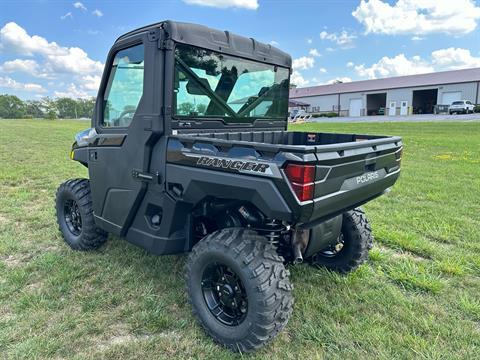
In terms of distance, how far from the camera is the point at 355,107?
164ft

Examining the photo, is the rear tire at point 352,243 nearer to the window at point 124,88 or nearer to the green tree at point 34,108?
the window at point 124,88

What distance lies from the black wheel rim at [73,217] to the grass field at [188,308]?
221mm

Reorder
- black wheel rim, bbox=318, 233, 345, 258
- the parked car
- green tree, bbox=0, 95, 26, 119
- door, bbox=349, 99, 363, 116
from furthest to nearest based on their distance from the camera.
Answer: green tree, bbox=0, 95, 26, 119, door, bbox=349, 99, 363, 116, the parked car, black wheel rim, bbox=318, 233, 345, 258

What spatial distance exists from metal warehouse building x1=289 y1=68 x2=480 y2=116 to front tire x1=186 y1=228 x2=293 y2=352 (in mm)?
39824

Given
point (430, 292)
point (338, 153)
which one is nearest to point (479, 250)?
point (430, 292)

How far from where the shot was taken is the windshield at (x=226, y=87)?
9.11ft

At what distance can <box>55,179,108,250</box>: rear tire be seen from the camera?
3750 millimetres

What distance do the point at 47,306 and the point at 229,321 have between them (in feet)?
4.80

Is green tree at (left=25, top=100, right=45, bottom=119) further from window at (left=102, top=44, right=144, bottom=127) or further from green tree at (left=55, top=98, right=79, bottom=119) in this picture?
window at (left=102, top=44, right=144, bottom=127)

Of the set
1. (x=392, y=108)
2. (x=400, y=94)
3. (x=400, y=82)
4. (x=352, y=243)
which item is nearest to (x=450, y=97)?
(x=400, y=94)

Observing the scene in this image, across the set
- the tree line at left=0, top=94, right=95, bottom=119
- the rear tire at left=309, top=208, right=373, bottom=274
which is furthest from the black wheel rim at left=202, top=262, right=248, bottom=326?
the tree line at left=0, top=94, right=95, bottom=119

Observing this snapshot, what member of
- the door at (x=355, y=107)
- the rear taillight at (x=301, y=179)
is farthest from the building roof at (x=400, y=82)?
the rear taillight at (x=301, y=179)

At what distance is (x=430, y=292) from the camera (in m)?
3.15

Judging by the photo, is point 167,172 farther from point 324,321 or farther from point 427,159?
point 427,159
